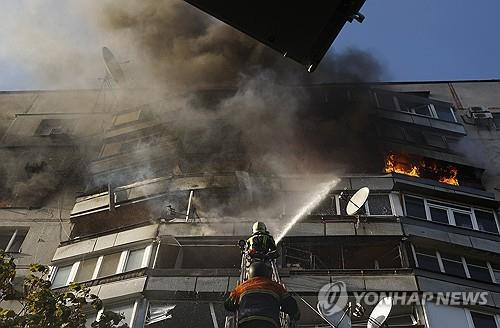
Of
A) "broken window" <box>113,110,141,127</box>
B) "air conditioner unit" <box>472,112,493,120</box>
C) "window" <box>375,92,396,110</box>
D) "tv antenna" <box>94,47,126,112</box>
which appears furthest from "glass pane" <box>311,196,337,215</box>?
"tv antenna" <box>94,47,126,112</box>

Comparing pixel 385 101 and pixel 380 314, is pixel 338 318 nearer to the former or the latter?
pixel 380 314

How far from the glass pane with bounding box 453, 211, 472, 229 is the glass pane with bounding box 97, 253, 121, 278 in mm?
10781

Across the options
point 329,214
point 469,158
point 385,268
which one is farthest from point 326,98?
point 385,268

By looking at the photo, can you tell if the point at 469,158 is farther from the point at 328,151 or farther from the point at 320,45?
the point at 320,45

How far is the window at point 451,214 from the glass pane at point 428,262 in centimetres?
173

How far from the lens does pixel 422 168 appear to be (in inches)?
852

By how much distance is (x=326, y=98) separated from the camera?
86.8 feet

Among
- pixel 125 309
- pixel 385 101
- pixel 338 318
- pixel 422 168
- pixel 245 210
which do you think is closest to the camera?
pixel 338 318

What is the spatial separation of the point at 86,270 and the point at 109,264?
2.87ft

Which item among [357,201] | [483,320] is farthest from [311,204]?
[483,320]

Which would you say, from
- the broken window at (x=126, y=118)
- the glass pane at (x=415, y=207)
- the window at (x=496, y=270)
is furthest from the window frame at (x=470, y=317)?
the broken window at (x=126, y=118)

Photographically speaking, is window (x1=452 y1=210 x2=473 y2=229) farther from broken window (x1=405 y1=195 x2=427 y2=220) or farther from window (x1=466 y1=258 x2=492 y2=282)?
window (x1=466 y1=258 x2=492 y2=282)

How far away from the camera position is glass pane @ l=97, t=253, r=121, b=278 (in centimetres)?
1573

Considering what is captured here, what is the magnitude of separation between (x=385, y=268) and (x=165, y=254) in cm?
641
